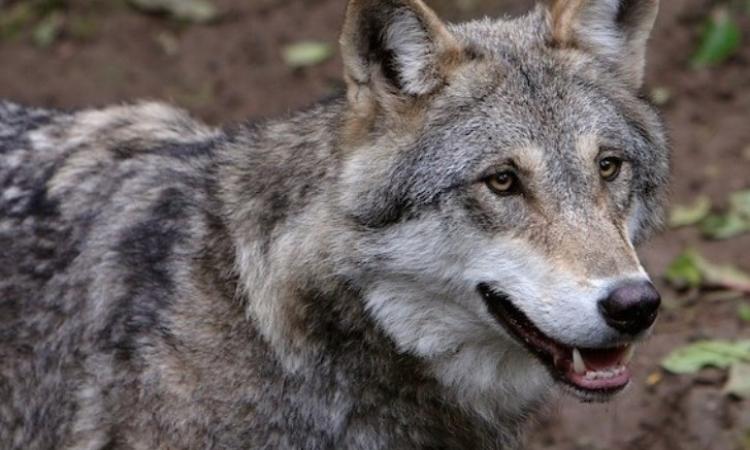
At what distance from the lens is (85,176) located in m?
5.35

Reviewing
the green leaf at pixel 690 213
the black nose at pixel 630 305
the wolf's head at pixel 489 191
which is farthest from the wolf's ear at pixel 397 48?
the green leaf at pixel 690 213

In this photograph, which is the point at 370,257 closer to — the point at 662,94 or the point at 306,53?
the point at 662,94

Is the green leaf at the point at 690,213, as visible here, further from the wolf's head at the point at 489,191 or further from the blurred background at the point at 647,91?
the wolf's head at the point at 489,191

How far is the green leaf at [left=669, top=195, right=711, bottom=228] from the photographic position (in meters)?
8.20

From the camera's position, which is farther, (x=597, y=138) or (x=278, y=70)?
(x=278, y=70)

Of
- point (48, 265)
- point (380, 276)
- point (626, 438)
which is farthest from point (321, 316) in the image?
point (626, 438)

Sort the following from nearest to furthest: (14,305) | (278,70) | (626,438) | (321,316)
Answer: (321,316) < (14,305) < (626,438) < (278,70)

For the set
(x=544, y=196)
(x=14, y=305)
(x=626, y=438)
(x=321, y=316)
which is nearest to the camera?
(x=544, y=196)

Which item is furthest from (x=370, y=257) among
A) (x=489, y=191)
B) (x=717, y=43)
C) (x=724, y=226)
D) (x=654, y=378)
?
(x=717, y=43)

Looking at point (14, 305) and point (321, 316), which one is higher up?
point (14, 305)

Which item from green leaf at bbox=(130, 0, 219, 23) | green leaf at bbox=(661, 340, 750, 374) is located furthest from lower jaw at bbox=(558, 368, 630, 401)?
green leaf at bbox=(130, 0, 219, 23)

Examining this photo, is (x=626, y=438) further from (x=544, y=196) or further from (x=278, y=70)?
(x=278, y=70)

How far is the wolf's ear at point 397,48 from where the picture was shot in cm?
463

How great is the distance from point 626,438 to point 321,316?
2.27 m
